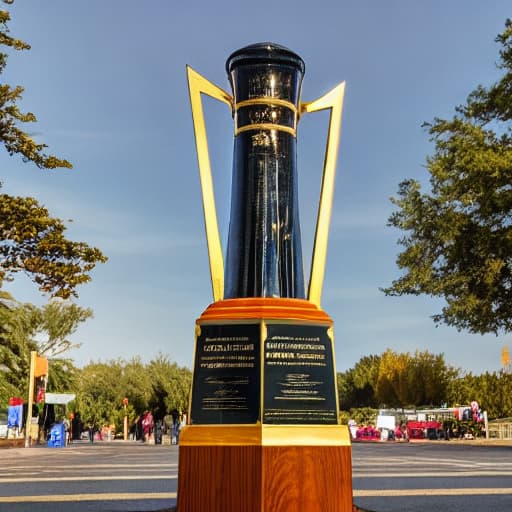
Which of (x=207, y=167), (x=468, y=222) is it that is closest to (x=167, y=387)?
(x=468, y=222)

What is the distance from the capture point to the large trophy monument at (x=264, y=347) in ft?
17.4

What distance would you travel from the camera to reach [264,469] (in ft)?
17.1

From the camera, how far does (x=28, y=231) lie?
18.6m

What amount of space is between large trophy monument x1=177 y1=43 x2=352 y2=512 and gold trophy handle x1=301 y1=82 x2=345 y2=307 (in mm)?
19

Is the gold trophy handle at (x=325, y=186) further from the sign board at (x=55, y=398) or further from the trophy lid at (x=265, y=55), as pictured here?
the sign board at (x=55, y=398)

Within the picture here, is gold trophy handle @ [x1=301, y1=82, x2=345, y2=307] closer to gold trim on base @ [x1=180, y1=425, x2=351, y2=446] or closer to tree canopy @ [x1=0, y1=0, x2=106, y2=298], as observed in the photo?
gold trim on base @ [x1=180, y1=425, x2=351, y2=446]

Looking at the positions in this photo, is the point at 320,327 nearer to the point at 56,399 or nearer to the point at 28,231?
the point at 28,231

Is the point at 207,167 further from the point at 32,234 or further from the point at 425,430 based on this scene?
Answer: the point at 425,430

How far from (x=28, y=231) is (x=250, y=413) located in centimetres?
1463

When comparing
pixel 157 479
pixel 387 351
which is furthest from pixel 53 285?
pixel 387 351

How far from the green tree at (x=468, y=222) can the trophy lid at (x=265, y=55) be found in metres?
17.9

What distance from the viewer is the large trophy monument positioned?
17.4ft

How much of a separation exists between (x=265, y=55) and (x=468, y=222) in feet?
65.9

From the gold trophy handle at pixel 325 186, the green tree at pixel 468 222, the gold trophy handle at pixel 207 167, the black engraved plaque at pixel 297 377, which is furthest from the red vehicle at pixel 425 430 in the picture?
the black engraved plaque at pixel 297 377
